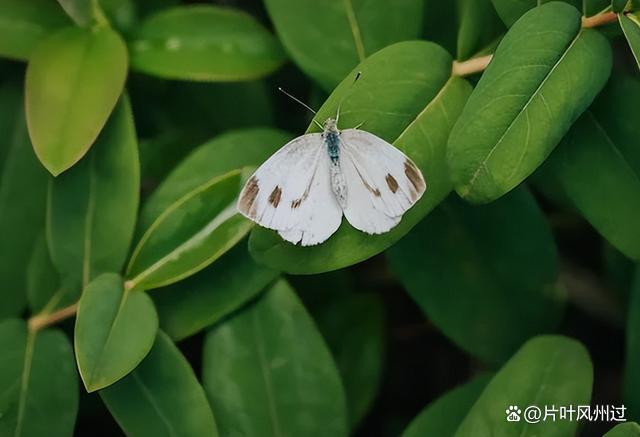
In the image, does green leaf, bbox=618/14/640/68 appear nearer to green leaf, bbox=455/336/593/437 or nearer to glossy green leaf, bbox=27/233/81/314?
green leaf, bbox=455/336/593/437

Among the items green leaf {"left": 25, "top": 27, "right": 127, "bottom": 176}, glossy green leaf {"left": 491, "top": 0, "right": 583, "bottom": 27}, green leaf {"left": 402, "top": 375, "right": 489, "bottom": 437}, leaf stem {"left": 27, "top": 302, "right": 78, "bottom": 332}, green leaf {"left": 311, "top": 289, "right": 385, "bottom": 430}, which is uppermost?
glossy green leaf {"left": 491, "top": 0, "right": 583, "bottom": 27}

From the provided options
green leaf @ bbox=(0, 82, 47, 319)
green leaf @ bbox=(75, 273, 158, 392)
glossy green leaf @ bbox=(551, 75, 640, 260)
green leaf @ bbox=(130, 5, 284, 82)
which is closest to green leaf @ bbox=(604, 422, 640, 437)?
glossy green leaf @ bbox=(551, 75, 640, 260)

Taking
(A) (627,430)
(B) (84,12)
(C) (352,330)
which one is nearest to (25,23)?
(B) (84,12)

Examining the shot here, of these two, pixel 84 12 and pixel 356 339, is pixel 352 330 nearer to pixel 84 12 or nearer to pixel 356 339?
pixel 356 339

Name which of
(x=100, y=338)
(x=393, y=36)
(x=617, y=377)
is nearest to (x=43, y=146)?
(x=100, y=338)

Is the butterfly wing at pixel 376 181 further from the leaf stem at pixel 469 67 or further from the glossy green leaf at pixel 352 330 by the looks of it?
the glossy green leaf at pixel 352 330

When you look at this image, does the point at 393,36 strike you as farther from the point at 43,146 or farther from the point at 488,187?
the point at 43,146
